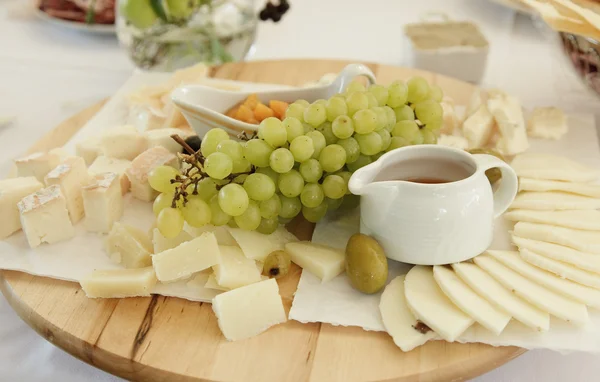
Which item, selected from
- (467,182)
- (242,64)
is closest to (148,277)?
(467,182)

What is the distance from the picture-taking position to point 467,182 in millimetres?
873

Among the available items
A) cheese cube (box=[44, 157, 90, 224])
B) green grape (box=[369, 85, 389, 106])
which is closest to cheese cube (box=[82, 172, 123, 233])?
cheese cube (box=[44, 157, 90, 224])

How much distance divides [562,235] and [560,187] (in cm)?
15

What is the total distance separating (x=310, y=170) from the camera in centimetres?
94

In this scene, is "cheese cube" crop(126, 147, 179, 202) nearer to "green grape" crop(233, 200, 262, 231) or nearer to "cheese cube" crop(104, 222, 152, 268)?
"cheese cube" crop(104, 222, 152, 268)

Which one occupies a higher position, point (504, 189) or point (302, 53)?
point (504, 189)

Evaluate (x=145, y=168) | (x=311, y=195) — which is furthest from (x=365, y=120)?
(x=145, y=168)

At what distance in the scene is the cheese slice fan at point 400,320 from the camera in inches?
31.2

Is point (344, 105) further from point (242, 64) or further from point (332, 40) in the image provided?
point (332, 40)

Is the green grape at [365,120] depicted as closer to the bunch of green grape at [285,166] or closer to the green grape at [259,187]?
the bunch of green grape at [285,166]

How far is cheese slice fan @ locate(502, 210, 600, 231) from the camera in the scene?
932 mm

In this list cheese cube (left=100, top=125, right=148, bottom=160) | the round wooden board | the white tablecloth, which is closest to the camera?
the round wooden board

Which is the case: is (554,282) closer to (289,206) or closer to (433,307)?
(433,307)

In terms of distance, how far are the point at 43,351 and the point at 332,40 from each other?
1339 mm
